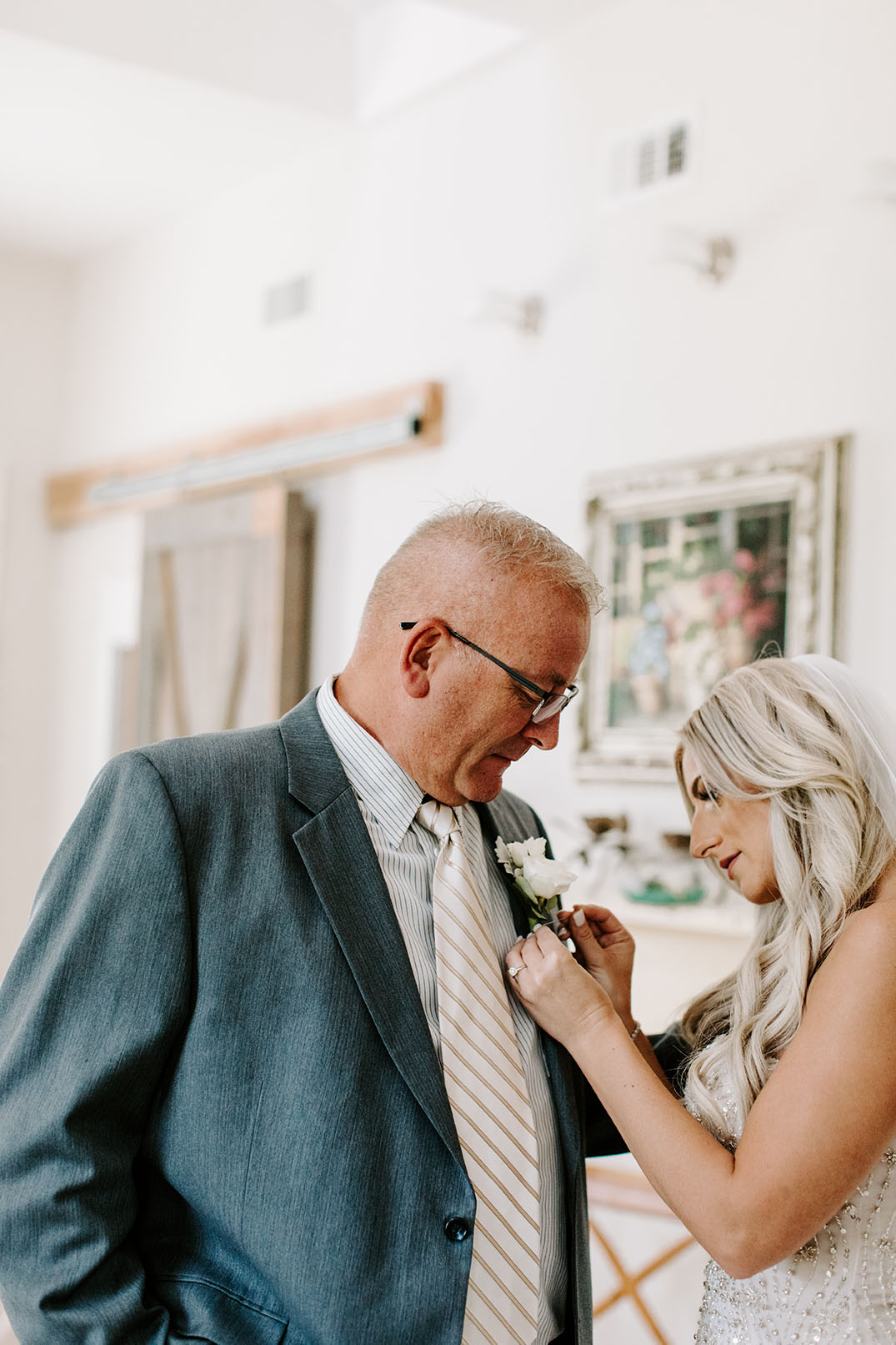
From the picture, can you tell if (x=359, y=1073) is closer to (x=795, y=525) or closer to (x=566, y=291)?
(x=795, y=525)

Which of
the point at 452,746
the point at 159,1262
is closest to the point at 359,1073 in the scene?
the point at 159,1262

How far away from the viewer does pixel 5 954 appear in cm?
664

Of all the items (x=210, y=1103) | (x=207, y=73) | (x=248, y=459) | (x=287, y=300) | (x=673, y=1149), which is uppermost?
(x=207, y=73)

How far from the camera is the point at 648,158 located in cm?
416

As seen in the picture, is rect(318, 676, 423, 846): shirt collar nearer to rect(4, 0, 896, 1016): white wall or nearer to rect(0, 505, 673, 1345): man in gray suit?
rect(0, 505, 673, 1345): man in gray suit

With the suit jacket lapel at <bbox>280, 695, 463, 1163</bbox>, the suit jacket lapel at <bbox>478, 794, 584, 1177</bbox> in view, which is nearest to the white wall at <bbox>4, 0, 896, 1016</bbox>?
the suit jacket lapel at <bbox>478, 794, 584, 1177</bbox>

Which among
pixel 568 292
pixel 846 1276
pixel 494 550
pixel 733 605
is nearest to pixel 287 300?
pixel 568 292

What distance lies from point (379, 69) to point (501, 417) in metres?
1.65

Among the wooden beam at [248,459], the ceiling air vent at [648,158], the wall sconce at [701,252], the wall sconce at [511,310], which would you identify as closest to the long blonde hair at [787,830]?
the wall sconce at [701,252]

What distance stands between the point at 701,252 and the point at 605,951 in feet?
8.19

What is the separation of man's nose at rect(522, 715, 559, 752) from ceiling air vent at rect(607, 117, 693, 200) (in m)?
2.75

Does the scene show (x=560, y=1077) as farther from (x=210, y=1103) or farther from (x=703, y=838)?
(x=210, y=1103)

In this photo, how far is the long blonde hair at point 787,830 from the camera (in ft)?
6.12

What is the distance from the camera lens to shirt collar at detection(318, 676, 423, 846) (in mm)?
1801
